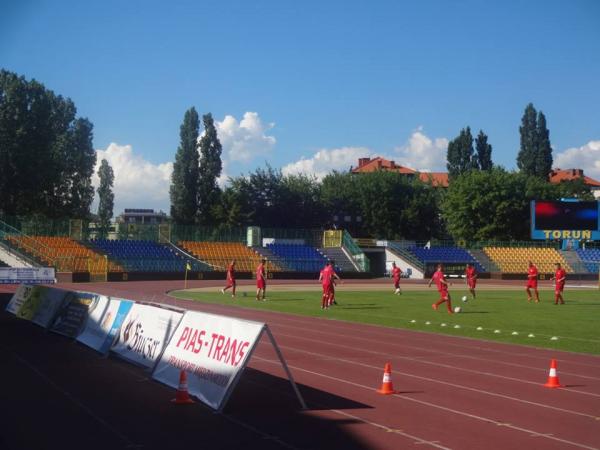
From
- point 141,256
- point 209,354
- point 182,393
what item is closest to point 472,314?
point 209,354

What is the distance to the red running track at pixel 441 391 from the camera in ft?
30.1

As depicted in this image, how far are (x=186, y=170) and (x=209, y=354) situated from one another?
70.9 m

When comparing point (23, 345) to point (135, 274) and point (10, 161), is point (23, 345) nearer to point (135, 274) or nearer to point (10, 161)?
point (135, 274)

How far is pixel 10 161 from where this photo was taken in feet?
212

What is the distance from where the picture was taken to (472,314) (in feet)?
93.1

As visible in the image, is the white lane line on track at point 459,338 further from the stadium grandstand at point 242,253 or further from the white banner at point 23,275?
the stadium grandstand at point 242,253

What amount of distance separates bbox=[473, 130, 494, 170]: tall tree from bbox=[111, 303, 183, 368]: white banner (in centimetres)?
9307

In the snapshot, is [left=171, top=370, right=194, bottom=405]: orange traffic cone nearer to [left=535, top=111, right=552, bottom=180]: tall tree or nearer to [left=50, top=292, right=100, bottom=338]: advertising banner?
[left=50, top=292, right=100, bottom=338]: advertising banner

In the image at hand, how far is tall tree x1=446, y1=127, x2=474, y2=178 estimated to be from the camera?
103125 millimetres

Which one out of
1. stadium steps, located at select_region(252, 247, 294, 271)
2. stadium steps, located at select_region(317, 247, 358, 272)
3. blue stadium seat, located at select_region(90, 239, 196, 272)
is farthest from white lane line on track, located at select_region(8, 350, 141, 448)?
stadium steps, located at select_region(317, 247, 358, 272)

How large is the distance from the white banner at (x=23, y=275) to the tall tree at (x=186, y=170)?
136 feet

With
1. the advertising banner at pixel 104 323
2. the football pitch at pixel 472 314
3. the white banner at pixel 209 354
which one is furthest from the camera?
the football pitch at pixel 472 314

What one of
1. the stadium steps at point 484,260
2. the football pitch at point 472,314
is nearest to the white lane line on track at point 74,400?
the football pitch at point 472,314

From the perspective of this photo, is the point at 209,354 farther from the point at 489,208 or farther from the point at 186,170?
the point at 489,208
